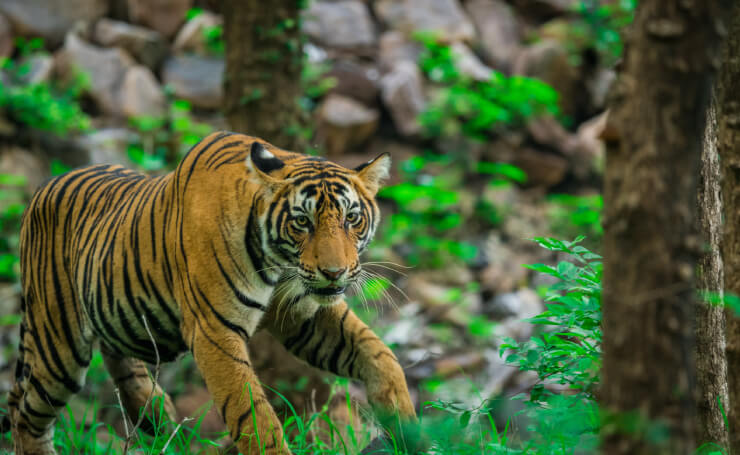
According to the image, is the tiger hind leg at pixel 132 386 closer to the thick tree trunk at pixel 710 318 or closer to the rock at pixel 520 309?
the thick tree trunk at pixel 710 318

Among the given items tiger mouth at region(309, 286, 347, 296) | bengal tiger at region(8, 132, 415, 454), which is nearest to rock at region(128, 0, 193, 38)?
bengal tiger at region(8, 132, 415, 454)

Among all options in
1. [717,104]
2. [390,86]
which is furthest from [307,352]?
[390,86]

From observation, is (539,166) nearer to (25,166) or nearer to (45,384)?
(25,166)

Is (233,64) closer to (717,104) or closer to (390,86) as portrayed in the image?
(717,104)

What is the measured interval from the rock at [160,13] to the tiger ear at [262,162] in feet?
31.9

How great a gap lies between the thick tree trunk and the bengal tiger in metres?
1.14

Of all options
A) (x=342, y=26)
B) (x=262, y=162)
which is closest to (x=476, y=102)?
(x=342, y=26)

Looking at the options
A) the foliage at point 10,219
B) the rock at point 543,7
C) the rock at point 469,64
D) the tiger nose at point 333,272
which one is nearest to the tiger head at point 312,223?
the tiger nose at point 333,272

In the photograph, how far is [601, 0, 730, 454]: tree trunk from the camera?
1500 millimetres

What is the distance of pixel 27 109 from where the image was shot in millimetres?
8805

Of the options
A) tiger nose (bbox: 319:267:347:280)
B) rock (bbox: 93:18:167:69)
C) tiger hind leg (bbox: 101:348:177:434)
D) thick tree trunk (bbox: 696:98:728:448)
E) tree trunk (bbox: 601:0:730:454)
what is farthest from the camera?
rock (bbox: 93:18:167:69)

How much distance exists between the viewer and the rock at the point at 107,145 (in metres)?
9.21

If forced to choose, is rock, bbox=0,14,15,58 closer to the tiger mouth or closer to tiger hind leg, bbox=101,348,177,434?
tiger hind leg, bbox=101,348,177,434

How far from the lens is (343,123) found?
10672 millimetres
